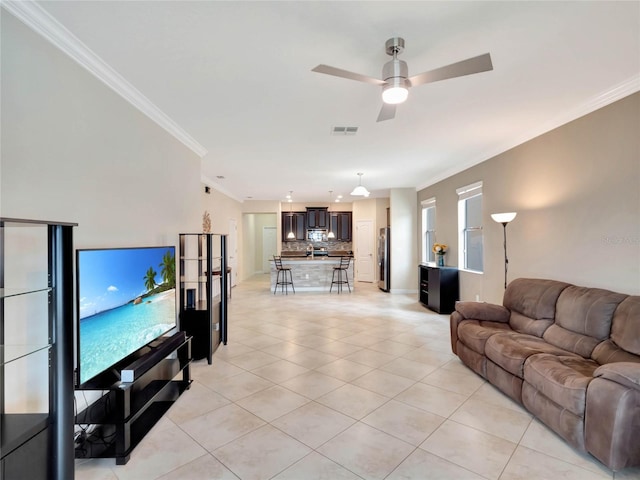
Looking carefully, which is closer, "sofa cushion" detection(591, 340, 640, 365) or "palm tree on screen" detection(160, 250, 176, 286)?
"sofa cushion" detection(591, 340, 640, 365)

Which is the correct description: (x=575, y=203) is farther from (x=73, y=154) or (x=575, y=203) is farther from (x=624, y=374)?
(x=73, y=154)

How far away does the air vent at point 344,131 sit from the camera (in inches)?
149

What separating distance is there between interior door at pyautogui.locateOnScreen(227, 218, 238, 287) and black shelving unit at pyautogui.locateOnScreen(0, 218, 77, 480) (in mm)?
7249

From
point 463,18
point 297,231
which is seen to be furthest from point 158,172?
point 297,231

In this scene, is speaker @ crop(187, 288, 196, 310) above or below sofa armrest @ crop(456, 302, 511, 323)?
above

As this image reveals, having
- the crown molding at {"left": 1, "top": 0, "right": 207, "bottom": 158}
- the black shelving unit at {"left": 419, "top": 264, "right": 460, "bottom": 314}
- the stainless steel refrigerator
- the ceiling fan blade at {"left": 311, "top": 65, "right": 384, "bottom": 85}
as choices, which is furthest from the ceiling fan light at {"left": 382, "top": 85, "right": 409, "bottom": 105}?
the stainless steel refrigerator

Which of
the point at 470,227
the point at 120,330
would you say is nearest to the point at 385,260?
the point at 470,227

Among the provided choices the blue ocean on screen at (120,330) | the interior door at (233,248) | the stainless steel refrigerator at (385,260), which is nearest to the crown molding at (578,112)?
the stainless steel refrigerator at (385,260)

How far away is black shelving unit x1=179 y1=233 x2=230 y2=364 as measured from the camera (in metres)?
3.64

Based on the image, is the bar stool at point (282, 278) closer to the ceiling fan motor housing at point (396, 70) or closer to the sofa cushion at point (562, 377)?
the sofa cushion at point (562, 377)

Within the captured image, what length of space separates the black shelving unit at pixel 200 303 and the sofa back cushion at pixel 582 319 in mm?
3497

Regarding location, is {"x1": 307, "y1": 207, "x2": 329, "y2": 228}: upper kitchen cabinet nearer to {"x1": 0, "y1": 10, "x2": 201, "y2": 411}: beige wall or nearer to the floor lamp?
the floor lamp

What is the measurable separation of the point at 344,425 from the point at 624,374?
5.99 feet

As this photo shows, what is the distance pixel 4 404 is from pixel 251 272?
1065 cm
